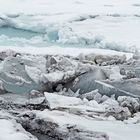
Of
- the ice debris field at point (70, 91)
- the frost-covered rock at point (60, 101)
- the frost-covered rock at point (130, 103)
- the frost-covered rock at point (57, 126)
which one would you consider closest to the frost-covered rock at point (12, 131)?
the ice debris field at point (70, 91)

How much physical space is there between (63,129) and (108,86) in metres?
0.96

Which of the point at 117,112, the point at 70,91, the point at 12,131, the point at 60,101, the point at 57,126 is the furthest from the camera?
the point at 70,91

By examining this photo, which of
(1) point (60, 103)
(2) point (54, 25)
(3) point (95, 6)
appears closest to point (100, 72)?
(1) point (60, 103)

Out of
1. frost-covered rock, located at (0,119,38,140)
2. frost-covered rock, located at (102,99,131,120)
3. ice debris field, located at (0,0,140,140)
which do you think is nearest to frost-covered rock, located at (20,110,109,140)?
ice debris field, located at (0,0,140,140)

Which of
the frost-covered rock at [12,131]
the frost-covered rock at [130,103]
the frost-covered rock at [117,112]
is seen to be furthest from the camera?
the frost-covered rock at [130,103]

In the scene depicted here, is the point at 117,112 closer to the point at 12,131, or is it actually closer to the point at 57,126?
the point at 57,126

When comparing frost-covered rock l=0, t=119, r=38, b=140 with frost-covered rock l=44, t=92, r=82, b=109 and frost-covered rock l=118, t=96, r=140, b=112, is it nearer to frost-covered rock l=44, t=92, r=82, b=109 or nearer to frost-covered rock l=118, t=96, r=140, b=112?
frost-covered rock l=44, t=92, r=82, b=109

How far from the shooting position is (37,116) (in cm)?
339

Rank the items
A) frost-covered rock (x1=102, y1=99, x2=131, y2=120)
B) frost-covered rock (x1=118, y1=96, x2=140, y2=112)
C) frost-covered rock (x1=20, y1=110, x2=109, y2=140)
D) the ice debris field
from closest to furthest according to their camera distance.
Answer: frost-covered rock (x1=20, y1=110, x2=109, y2=140), the ice debris field, frost-covered rock (x1=102, y1=99, x2=131, y2=120), frost-covered rock (x1=118, y1=96, x2=140, y2=112)

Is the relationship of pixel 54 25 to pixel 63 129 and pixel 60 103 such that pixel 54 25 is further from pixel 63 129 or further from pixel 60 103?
pixel 63 129

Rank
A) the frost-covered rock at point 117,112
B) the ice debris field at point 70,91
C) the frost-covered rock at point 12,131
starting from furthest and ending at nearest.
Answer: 1. the frost-covered rock at point 117,112
2. the ice debris field at point 70,91
3. the frost-covered rock at point 12,131

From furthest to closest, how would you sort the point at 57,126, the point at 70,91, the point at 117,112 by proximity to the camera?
1. the point at 70,91
2. the point at 117,112
3. the point at 57,126

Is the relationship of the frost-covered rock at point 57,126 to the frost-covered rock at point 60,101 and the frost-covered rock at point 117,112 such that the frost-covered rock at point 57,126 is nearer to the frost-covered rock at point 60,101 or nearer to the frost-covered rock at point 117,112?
the frost-covered rock at point 60,101

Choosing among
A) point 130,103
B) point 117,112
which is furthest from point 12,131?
point 130,103
